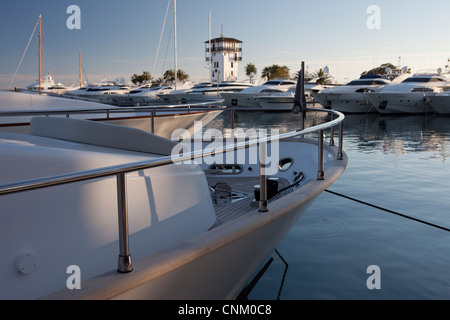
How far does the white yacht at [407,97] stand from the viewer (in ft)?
108

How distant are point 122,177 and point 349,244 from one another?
4.72 meters

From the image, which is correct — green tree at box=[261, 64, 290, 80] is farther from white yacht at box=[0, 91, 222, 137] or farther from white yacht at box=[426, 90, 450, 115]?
white yacht at box=[0, 91, 222, 137]

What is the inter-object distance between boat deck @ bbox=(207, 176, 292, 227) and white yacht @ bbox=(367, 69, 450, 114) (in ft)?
96.4

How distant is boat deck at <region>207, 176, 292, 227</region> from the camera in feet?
14.4

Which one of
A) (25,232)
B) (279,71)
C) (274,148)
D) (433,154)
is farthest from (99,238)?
(279,71)

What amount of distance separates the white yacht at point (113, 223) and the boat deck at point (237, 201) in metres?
0.50

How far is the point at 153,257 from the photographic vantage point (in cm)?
248

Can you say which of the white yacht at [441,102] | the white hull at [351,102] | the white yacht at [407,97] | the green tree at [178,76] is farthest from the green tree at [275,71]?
the white yacht at [441,102]

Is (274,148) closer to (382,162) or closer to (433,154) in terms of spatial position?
(382,162)

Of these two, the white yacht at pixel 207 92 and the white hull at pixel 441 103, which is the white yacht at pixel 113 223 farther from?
the white yacht at pixel 207 92

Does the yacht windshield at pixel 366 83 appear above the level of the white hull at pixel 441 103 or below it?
above

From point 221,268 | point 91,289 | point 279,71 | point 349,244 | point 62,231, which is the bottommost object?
point 349,244

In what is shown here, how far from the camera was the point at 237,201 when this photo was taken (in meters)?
4.92
